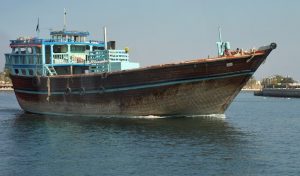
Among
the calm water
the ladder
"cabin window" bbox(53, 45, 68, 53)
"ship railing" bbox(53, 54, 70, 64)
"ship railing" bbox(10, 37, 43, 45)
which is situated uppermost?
"ship railing" bbox(10, 37, 43, 45)

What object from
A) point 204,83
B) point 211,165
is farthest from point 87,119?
point 211,165

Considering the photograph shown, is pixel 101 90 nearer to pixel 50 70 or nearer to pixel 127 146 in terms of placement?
pixel 50 70

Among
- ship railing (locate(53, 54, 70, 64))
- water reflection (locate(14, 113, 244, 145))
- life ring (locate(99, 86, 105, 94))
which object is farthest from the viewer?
ship railing (locate(53, 54, 70, 64))

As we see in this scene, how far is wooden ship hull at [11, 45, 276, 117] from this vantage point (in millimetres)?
36875

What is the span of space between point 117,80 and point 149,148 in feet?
44.9

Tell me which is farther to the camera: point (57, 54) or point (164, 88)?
point (57, 54)

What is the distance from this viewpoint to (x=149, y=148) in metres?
26.4

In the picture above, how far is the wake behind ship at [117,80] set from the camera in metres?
37.1

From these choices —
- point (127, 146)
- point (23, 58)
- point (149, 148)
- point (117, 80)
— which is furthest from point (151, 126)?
point (23, 58)

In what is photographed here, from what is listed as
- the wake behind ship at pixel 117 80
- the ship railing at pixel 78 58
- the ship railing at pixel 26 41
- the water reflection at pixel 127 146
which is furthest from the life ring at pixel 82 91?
the ship railing at pixel 26 41

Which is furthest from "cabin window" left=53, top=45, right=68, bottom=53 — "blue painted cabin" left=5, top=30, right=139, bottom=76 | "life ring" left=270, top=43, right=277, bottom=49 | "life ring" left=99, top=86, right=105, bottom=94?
"life ring" left=270, top=43, right=277, bottom=49

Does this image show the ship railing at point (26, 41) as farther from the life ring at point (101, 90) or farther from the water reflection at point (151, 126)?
the life ring at point (101, 90)

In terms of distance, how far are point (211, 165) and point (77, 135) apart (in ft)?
40.4

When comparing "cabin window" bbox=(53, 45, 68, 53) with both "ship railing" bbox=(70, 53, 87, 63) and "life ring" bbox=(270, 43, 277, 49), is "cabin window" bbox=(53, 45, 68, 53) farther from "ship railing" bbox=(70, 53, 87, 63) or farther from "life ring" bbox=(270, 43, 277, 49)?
"life ring" bbox=(270, 43, 277, 49)
